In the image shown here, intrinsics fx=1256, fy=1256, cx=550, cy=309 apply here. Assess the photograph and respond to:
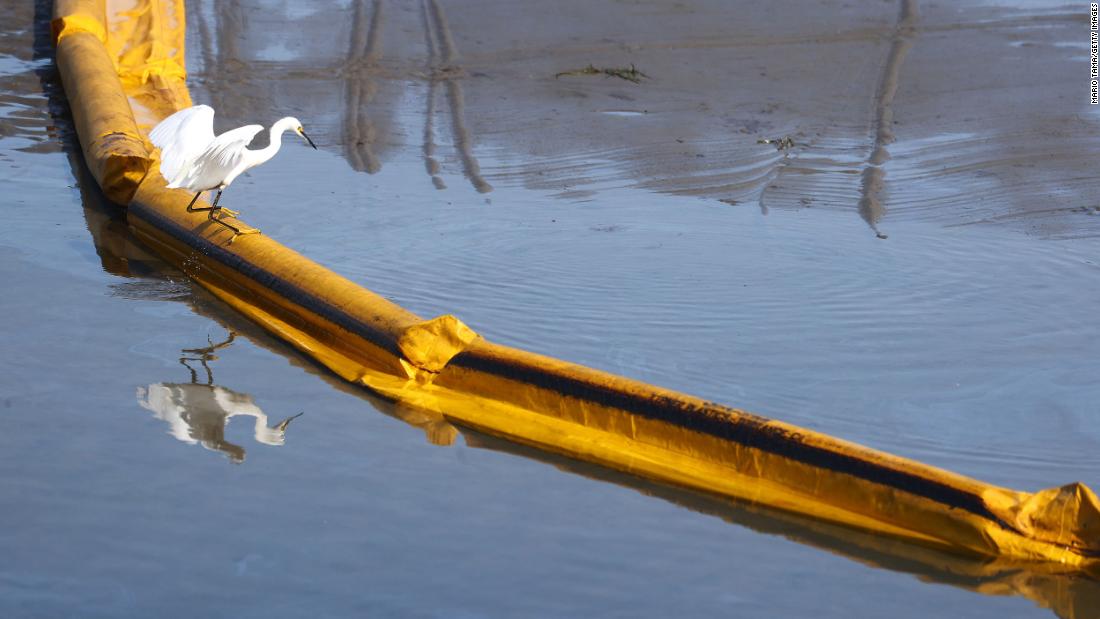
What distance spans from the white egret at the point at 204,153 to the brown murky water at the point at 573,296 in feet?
1.66

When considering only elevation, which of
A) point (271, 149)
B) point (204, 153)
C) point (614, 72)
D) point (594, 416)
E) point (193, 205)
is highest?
point (614, 72)

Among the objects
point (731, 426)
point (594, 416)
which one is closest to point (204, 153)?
point (594, 416)

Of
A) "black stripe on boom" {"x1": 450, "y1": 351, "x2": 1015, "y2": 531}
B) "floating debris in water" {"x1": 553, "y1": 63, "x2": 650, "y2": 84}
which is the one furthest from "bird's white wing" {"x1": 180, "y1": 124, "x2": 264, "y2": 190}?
"floating debris in water" {"x1": 553, "y1": 63, "x2": 650, "y2": 84}

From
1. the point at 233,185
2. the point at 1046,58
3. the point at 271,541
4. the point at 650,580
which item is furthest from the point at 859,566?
the point at 1046,58

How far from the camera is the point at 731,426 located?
3988mm

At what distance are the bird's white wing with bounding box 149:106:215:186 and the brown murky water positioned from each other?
545 millimetres

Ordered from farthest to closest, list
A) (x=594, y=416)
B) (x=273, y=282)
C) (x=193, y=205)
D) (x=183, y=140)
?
1. (x=193, y=205)
2. (x=183, y=140)
3. (x=273, y=282)
4. (x=594, y=416)

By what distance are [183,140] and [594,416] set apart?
2.62m

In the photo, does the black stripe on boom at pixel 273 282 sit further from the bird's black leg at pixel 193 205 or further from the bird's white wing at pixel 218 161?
the bird's white wing at pixel 218 161

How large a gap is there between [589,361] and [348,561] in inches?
65.3

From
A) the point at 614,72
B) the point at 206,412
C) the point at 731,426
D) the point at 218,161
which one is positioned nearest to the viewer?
the point at 731,426

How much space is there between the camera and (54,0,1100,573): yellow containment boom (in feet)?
11.7

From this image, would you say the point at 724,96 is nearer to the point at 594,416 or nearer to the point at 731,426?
the point at 594,416

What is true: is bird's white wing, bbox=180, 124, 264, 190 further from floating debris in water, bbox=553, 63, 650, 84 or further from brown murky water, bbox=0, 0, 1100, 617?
floating debris in water, bbox=553, 63, 650, 84
